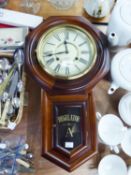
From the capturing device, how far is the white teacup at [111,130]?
93 centimetres

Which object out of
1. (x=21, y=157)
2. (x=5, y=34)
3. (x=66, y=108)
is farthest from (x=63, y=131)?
(x=5, y=34)

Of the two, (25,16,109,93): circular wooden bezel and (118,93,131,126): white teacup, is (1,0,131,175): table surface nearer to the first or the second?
(118,93,131,126): white teacup

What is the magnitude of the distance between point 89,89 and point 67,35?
15 centimetres

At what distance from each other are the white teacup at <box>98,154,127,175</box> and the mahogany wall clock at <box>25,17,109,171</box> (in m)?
0.10

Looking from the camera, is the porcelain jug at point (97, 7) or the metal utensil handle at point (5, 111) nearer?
the metal utensil handle at point (5, 111)

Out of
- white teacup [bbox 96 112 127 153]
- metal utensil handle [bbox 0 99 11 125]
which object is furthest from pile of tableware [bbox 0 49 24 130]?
white teacup [bbox 96 112 127 153]

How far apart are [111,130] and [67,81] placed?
8.4 inches

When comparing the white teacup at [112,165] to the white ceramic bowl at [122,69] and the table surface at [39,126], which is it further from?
the white ceramic bowl at [122,69]

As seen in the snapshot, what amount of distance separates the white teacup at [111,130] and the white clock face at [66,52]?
17cm

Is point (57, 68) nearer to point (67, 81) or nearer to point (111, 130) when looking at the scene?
point (67, 81)

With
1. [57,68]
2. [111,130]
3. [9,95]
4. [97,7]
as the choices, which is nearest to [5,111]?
[9,95]

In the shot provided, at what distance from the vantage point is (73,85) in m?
0.84

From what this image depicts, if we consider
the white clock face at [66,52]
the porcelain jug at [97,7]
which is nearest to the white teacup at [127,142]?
the white clock face at [66,52]

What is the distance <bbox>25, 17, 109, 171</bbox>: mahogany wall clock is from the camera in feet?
2.77
